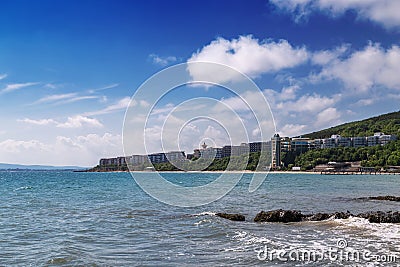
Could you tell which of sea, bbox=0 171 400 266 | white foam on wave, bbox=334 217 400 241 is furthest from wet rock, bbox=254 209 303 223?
white foam on wave, bbox=334 217 400 241

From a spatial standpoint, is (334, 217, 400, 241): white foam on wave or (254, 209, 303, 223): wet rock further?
(254, 209, 303, 223): wet rock

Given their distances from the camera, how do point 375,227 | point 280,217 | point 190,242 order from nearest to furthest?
point 190,242, point 375,227, point 280,217

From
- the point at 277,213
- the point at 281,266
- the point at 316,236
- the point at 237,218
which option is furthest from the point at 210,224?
the point at 281,266

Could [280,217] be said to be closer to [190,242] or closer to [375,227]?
[375,227]

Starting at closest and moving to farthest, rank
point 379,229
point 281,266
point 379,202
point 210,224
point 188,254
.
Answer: point 281,266 → point 188,254 → point 379,229 → point 210,224 → point 379,202

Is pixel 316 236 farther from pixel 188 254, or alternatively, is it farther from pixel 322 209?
pixel 322 209

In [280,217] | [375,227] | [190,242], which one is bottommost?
[190,242]

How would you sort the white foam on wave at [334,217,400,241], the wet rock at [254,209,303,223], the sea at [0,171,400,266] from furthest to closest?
the wet rock at [254,209,303,223], the white foam on wave at [334,217,400,241], the sea at [0,171,400,266]

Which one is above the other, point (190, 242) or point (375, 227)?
point (375, 227)

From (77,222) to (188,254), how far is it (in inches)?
484

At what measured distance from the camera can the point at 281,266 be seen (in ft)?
44.8

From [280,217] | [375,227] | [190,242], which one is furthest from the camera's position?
[280,217]

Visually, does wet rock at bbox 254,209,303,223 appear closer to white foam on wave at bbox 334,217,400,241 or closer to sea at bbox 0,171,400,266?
sea at bbox 0,171,400,266

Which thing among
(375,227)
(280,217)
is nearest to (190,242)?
(280,217)
